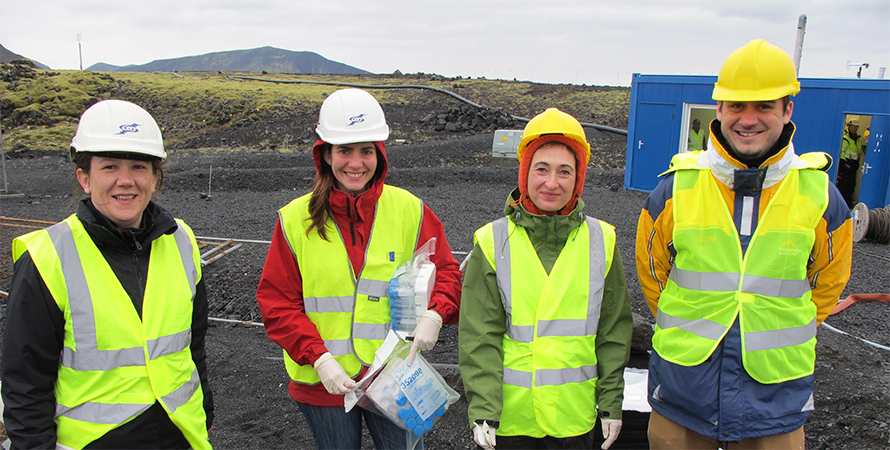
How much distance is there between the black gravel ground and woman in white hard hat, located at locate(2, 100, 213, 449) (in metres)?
2.28

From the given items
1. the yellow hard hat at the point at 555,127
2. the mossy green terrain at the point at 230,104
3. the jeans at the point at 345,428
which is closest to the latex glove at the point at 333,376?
the jeans at the point at 345,428

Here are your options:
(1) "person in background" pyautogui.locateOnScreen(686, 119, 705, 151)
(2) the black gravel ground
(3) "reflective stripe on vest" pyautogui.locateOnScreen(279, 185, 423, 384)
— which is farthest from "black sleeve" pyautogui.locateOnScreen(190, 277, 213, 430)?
(1) "person in background" pyautogui.locateOnScreen(686, 119, 705, 151)

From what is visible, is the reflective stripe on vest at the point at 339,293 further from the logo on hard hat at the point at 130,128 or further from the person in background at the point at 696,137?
the person in background at the point at 696,137

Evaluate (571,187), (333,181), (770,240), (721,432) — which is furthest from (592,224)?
(333,181)

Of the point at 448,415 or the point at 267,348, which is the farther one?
the point at 267,348

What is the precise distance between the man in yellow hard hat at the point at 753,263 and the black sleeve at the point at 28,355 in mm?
2476

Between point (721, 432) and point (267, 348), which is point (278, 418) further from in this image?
point (721, 432)

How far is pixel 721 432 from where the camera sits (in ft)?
7.68

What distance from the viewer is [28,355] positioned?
2.00m

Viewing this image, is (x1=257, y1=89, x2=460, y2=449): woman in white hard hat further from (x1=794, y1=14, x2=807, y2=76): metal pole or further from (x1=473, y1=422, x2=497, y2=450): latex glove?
(x1=794, y1=14, x2=807, y2=76): metal pole

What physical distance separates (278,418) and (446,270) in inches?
107

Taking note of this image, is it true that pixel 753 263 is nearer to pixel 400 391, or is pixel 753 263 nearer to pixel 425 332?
pixel 425 332

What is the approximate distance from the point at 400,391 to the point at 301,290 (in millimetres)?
674

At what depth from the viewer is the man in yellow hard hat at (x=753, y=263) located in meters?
2.29
